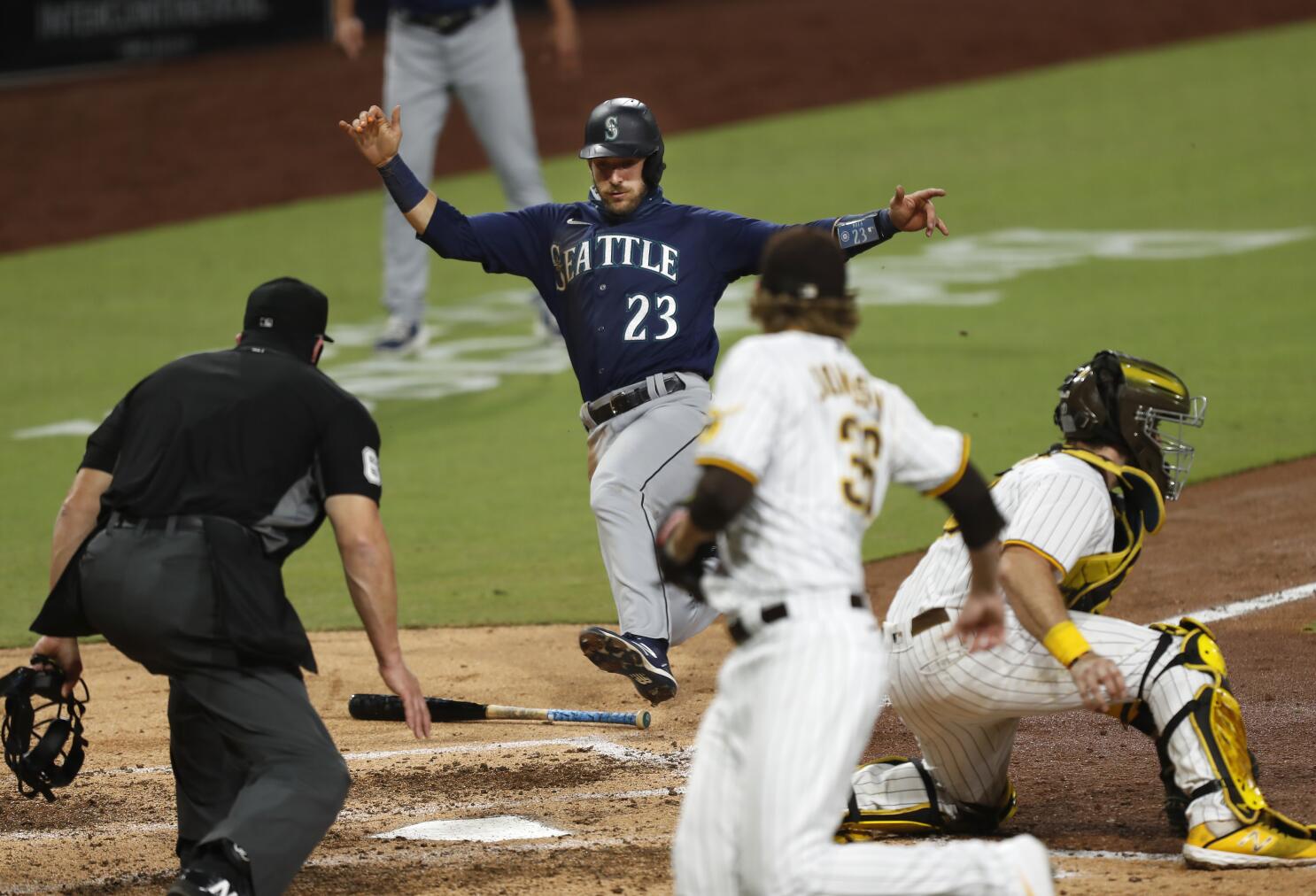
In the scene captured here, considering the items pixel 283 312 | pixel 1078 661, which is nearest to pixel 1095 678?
pixel 1078 661

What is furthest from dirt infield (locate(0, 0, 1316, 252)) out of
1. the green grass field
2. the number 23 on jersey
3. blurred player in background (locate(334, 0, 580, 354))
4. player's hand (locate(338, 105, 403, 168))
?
the number 23 on jersey

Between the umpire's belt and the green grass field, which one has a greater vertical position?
the umpire's belt

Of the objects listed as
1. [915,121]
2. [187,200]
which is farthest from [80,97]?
[915,121]

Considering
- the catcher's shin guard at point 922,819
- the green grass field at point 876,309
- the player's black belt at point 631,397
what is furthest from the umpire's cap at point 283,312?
the green grass field at point 876,309

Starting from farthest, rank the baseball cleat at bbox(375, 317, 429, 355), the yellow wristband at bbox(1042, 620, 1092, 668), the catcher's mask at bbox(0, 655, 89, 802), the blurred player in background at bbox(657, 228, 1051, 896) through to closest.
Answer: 1. the baseball cleat at bbox(375, 317, 429, 355)
2. the catcher's mask at bbox(0, 655, 89, 802)
3. the yellow wristband at bbox(1042, 620, 1092, 668)
4. the blurred player in background at bbox(657, 228, 1051, 896)

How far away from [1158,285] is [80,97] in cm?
1225

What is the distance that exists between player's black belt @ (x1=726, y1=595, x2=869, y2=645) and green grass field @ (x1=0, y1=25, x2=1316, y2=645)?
3.70 meters

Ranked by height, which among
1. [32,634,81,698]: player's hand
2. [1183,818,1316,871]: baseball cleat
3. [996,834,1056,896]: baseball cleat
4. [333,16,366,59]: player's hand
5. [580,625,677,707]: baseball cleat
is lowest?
[1183,818,1316,871]: baseball cleat

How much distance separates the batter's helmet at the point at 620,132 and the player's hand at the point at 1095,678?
2524 millimetres

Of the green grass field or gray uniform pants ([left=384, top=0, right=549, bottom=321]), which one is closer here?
Result: the green grass field

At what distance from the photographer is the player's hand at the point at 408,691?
4.61 metres

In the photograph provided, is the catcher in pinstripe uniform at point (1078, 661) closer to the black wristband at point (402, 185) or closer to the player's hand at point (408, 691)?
the player's hand at point (408, 691)

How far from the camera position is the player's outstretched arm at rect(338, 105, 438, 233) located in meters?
6.56

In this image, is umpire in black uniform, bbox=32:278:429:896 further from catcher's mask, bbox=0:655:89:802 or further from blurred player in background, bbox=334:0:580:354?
blurred player in background, bbox=334:0:580:354
